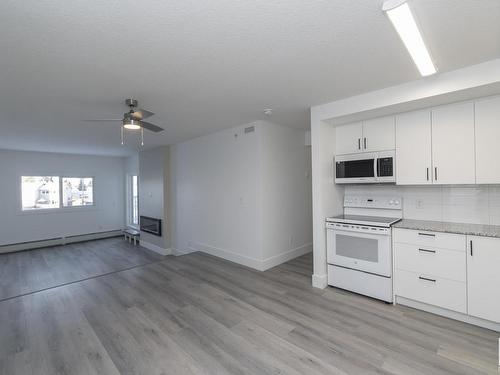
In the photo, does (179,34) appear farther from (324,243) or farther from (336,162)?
(324,243)

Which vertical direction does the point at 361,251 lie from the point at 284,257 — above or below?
above

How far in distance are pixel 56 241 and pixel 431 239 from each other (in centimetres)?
878

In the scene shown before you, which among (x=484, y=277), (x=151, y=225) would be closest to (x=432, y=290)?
(x=484, y=277)

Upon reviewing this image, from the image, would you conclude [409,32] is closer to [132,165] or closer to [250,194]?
[250,194]

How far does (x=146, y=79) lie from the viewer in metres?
2.44

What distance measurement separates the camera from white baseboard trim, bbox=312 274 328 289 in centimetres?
331

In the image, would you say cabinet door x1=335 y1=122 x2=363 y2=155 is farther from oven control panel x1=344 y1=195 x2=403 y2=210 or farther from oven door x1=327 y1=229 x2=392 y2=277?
oven door x1=327 y1=229 x2=392 y2=277

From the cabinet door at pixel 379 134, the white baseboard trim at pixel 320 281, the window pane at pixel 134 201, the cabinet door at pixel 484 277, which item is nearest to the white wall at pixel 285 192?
the white baseboard trim at pixel 320 281

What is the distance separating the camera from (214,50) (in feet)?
6.35

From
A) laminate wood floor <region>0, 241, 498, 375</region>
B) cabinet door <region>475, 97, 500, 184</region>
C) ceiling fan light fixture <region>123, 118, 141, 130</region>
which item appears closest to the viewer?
laminate wood floor <region>0, 241, 498, 375</region>

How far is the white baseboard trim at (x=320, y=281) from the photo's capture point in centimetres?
331

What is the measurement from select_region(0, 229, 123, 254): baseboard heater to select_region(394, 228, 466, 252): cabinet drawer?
825cm

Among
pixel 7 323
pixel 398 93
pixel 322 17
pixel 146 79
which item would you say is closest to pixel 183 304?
pixel 7 323

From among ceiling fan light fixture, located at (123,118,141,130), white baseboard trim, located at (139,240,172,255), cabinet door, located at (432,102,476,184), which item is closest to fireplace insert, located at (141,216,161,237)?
white baseboard trim, located at (139,240,172,255)
